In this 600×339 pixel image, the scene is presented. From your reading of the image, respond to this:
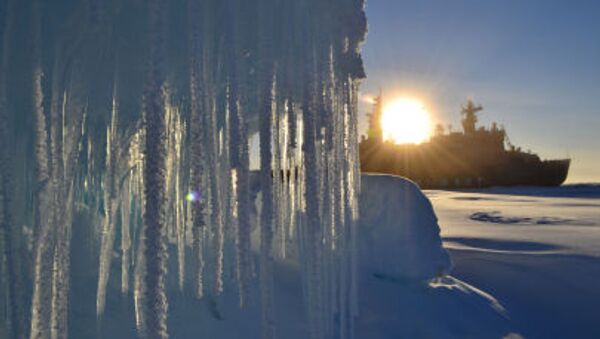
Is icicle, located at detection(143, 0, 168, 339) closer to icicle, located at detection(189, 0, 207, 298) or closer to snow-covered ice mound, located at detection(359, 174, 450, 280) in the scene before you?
icicle, located at detection(189, 0, 207, 298)

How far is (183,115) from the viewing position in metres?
3.20

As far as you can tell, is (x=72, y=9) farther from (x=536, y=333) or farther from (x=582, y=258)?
(x=582, y=258)

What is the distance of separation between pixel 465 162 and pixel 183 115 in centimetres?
4069

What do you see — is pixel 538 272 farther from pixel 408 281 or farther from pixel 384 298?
pixel 384 298

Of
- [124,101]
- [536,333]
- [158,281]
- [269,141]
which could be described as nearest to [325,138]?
[269,141]

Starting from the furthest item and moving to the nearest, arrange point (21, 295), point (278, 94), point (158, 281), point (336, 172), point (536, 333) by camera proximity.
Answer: point (536, 333) < point (336, 172) < point (278, 94) < point (21, 295) < point (158, 281)

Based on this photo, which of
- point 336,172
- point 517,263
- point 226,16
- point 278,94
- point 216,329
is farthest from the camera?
point 517,263

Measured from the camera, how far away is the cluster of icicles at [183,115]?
2.04 metres

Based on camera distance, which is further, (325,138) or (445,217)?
(445,217)

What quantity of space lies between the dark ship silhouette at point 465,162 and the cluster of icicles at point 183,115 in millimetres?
37730

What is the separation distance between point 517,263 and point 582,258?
1095mm

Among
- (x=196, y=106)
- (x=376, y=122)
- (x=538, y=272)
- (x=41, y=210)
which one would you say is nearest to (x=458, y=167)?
(x=376, y=122)

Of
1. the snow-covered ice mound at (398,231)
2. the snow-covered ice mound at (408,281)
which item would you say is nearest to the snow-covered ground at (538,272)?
the snow-covered ice mound at (408,281)

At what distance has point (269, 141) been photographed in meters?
2.55
